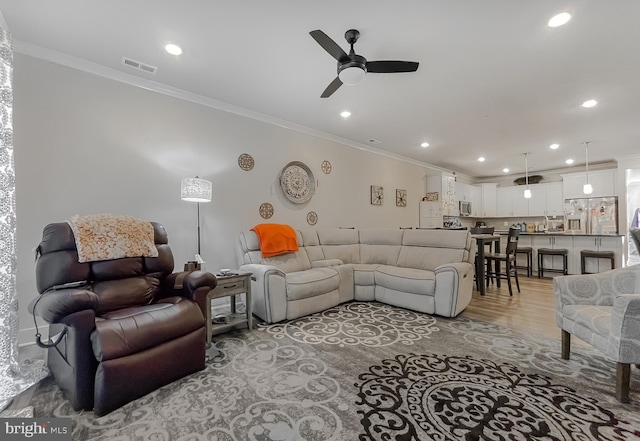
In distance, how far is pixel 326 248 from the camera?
4.37 meters

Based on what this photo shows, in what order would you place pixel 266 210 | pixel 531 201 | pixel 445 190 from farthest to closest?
1. pixel 531 201
2. pixel 445 190
3. pixel 266 210

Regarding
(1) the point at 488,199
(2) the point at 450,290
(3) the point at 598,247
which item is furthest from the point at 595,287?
(1) the point at 488,199

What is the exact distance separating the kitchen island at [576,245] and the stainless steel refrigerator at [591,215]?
3.42 ft

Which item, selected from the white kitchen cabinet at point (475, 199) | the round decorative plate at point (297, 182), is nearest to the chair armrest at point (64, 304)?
the round decorative plate at point (297, 182)

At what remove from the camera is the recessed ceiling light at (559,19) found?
2062 millimetres

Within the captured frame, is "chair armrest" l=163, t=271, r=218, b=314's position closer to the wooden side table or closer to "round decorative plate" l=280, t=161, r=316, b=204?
the wooden side table

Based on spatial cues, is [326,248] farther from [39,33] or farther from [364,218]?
[39,33]

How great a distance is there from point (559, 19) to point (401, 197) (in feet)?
15.3

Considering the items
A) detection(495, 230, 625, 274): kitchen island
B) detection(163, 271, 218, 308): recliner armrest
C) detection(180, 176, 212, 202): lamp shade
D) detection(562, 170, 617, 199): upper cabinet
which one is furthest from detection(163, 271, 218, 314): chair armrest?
detection(562, 170, 617, 199): upper cabinet

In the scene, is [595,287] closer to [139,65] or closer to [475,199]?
[139,65]

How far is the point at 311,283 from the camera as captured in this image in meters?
3.23

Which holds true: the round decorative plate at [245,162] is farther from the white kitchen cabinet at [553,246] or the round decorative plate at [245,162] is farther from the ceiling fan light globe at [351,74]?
the white kitchen cabinet at [553,246]

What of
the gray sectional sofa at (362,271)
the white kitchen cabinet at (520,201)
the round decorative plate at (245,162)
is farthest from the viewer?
the white kitchen cabinet at (520,201)

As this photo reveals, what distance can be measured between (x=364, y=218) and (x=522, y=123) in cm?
309
